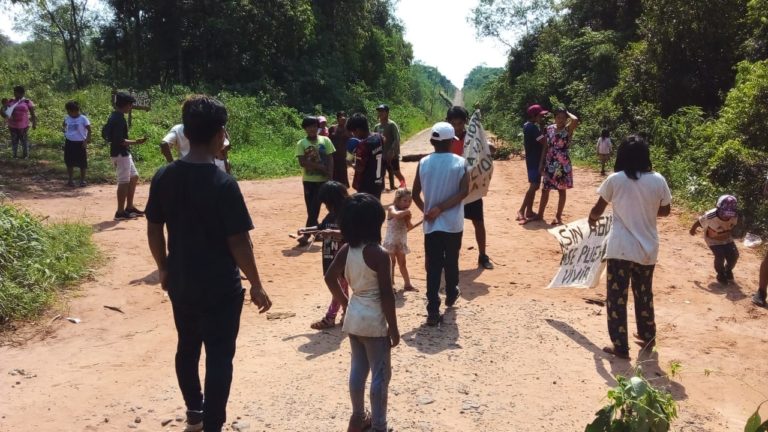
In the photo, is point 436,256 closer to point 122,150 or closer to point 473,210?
point 473,210

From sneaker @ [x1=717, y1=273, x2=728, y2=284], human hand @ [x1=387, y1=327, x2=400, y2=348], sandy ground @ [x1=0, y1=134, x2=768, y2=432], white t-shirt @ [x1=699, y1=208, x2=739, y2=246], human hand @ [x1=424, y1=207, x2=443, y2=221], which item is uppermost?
human hand @ [x1=424, y1=207, x2=443, y2=221]

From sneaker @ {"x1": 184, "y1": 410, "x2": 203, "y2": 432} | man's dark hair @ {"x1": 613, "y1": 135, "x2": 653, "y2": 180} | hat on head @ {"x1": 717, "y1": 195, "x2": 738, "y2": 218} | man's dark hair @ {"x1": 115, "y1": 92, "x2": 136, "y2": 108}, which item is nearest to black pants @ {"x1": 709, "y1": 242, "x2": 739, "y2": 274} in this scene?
hat on head @ {"x1": 717, "y1": 195, "x2": 738, "y2": 218}

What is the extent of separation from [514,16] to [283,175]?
27.3 m

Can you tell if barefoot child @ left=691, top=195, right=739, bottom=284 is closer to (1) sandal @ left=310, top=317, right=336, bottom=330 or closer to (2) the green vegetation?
(1) sandal @ left=310, top=317, right=336, bottom=330

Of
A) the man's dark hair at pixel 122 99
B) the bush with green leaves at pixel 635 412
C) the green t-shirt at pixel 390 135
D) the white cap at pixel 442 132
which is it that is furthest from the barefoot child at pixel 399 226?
the man's dark hair at pixel 122 99

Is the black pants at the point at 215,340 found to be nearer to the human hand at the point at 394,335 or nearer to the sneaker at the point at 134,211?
the human hand at the point at 394,335

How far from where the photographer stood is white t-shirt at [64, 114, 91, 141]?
1117cm

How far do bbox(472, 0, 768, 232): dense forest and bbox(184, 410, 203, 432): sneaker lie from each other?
797 cm

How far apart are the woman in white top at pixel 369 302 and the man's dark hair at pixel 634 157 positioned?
209cm

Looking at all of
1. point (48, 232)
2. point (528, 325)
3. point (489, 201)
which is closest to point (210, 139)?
point (528, 325)

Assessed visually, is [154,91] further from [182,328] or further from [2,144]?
[182,328]

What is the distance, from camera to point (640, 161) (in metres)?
4.61

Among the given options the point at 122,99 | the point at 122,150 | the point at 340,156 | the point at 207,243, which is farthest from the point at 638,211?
the point at 122,150

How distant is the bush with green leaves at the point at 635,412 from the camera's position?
3100 mm
